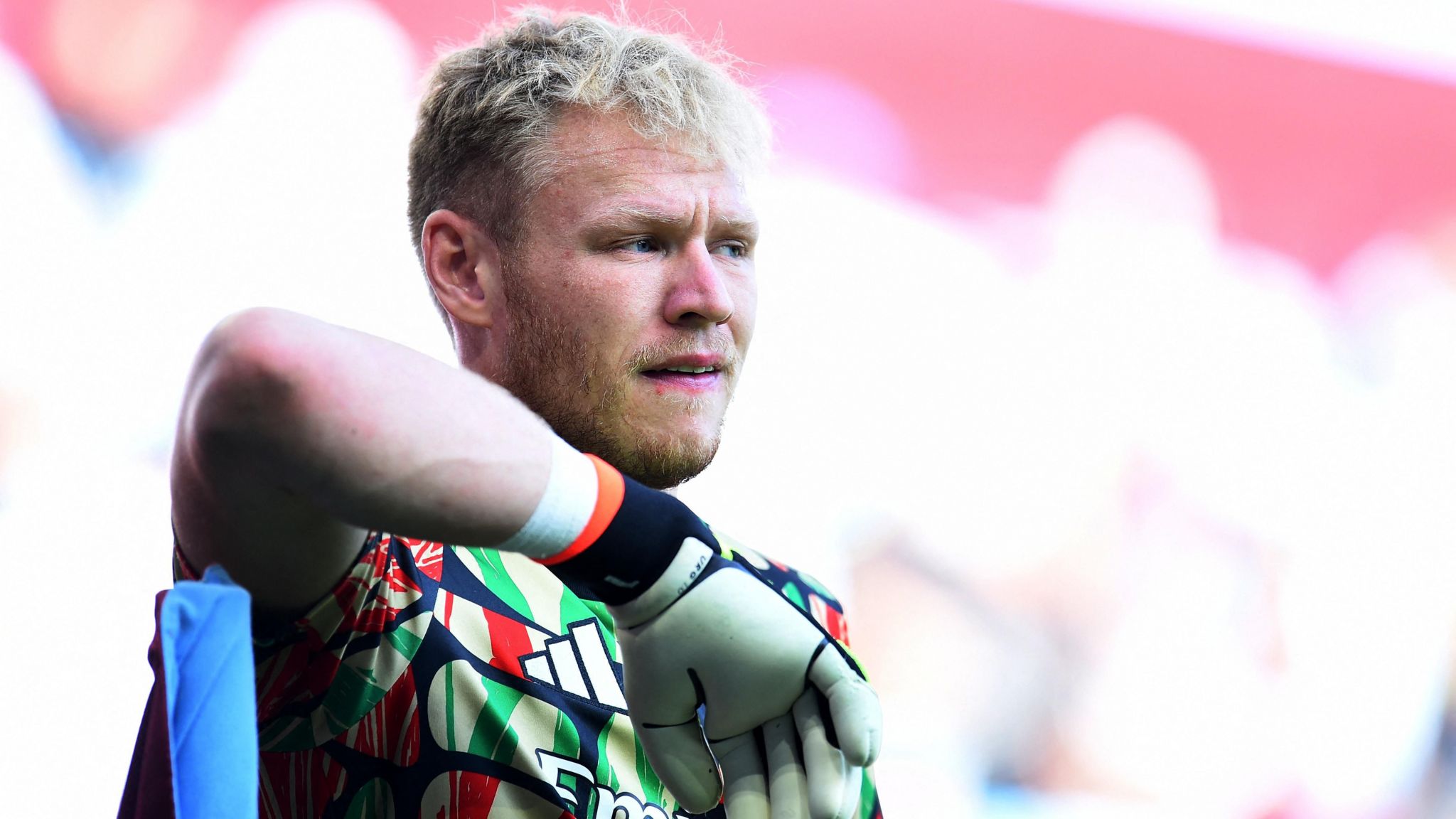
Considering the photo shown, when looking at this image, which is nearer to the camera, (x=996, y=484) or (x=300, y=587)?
(x=300, y=587)

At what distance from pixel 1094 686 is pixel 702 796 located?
1.85 meters

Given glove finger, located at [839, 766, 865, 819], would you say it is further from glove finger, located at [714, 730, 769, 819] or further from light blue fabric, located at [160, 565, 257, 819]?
light blue fabric, located at [160, 565, 257, 819]

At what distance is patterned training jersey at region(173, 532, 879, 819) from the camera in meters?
0.85

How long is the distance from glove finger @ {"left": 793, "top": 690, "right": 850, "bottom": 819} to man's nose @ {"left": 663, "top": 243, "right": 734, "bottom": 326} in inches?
19.1

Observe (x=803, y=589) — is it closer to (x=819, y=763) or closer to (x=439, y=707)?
(x=439, y=707)

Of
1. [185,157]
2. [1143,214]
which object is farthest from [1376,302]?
[185,157]

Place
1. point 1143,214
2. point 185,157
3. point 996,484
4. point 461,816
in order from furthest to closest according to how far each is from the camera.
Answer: point 1143,214, point 996,484, point 185,157, point 461,816

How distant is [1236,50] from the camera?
106 inches

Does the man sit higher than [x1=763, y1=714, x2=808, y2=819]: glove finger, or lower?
higher

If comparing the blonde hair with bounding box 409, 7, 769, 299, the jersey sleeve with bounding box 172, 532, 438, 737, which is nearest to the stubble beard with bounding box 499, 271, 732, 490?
the blonde hair with bounding box 409, 7, 769, 299

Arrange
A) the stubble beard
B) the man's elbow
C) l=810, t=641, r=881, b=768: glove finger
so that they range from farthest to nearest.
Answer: the stubble beard
l=810, t=641, r=881, b=768: glove finger
the man's elbow

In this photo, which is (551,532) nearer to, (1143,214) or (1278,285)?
(1143,214)

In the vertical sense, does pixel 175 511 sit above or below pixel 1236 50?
below

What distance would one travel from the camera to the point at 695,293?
113cm
